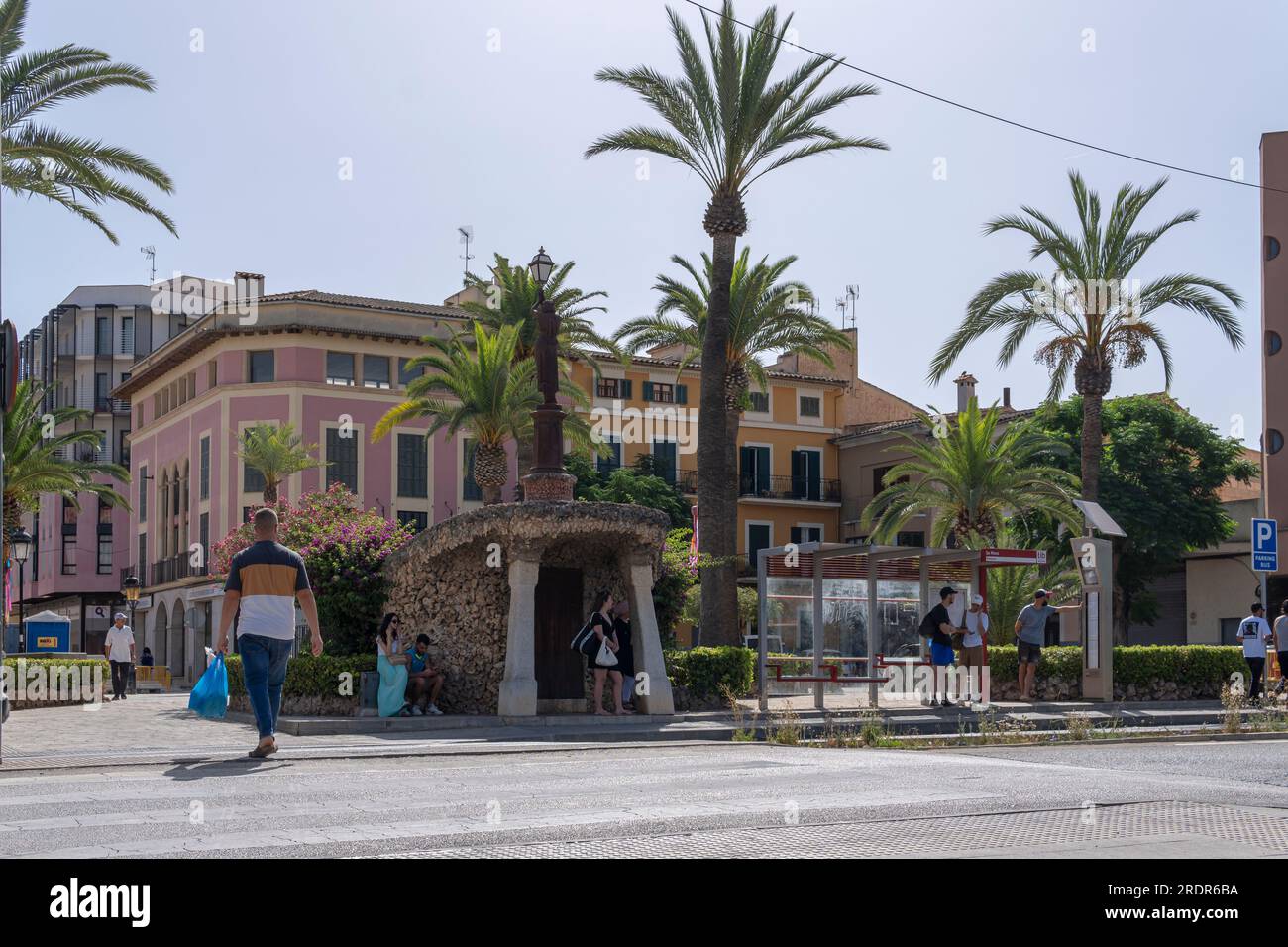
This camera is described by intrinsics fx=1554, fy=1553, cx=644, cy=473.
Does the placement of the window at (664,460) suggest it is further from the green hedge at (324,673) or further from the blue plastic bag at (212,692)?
the blue plastic bag at (212,692)

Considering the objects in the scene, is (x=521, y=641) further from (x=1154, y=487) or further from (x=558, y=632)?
(x=1154, y=487)

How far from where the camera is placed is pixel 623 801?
357 inches

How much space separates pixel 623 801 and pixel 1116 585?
159ft

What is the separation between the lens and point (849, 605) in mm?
23359

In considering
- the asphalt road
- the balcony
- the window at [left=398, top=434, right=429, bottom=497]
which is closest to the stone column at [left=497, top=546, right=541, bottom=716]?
the asphalt road

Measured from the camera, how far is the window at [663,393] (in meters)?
66.9

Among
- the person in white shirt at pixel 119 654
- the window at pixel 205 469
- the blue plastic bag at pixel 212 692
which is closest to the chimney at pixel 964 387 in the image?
the window at pixel 205 469

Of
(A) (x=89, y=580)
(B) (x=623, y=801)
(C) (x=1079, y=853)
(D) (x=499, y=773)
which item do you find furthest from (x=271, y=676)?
(A) (x=89, y=580)

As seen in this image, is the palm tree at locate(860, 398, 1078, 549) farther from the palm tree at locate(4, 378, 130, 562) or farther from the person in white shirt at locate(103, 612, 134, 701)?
the palm tree at locate(4, 378, 130, 562)

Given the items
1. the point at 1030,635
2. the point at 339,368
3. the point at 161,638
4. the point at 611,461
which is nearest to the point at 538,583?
the point at 1030,635

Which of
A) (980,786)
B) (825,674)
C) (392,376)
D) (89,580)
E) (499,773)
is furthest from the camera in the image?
(89,580)

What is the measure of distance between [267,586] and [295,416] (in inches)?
1925

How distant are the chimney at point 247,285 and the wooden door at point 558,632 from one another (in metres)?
45.4

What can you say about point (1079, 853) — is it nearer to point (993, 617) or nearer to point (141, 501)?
point (993, 617)
